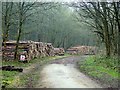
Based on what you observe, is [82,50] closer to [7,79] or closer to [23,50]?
[23,50]

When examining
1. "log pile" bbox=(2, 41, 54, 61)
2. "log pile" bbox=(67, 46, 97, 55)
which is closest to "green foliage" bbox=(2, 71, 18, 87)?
"log pile" bbox=(2, 41, 54, 61)

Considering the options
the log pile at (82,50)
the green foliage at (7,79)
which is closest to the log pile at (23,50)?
the green foliage at (7,79)

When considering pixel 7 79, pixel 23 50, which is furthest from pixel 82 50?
pixel 7 79

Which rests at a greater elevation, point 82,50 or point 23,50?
point 23,50

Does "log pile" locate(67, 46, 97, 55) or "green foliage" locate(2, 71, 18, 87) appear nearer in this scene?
"green foliage" locate(2, 71, 18, 87)

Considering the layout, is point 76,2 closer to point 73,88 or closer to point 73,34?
point 73,88

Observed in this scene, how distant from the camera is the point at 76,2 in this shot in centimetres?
2512

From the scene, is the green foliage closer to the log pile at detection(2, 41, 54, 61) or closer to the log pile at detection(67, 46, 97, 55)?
the log pile at detection(2, 41, 54, 61)

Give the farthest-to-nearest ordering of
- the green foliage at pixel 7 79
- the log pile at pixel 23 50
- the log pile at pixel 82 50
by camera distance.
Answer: the log pile at pixel 82 50
the log pile at pixel 23 50
the green foliage at pixel 7 79

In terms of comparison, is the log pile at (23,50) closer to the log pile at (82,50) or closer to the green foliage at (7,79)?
the green foliage at (7,79)

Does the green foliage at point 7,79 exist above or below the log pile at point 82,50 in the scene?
below

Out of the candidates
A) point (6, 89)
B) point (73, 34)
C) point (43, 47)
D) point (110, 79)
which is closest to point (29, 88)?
point (6, 89)

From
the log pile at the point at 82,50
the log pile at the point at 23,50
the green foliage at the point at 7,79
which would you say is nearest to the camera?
the green foliage at the point at 7,79

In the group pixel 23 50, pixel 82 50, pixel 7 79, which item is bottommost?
pixel 7 79
